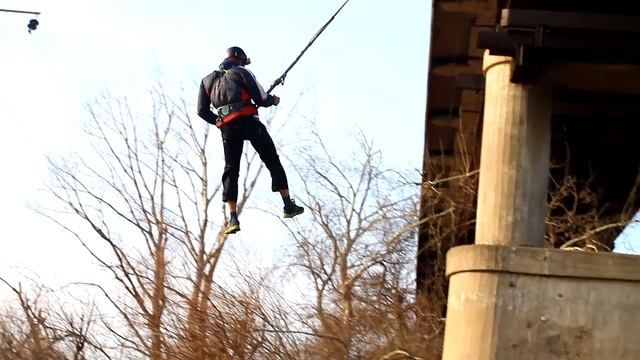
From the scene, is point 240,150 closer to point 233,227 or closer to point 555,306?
point 233,227

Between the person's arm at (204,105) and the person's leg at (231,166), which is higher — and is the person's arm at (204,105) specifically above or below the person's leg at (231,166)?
above

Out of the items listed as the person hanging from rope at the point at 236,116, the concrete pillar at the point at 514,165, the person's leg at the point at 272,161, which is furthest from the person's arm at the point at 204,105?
the concrete pillar at the point at 514,165

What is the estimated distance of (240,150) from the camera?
396 inches

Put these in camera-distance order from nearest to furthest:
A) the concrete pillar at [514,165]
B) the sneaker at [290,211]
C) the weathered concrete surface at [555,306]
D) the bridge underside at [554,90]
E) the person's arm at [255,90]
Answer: the weathered concrete surface at [555,306] < the bridge underside at [554,90] < the concrete pillar at [514,165] < the person's arm at [255,90] < the sneaker at [290,211]

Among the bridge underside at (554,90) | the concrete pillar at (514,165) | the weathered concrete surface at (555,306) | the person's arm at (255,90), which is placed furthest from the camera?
the person's arm at (255,90)

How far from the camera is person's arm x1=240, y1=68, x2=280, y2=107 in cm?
953

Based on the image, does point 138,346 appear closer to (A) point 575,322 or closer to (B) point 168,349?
(B) point 168,349

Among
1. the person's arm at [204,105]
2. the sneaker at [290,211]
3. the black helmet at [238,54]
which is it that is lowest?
the sneaker at [290,211]

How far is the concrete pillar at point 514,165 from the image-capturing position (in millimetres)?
9023

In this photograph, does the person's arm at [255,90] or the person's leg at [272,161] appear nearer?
the person's arm at [255,90]

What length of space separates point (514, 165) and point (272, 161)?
223 centimetres

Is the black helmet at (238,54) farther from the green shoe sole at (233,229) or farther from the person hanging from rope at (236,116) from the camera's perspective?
the green shoe sole at (233,229)

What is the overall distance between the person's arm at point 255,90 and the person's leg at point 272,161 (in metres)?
0.28

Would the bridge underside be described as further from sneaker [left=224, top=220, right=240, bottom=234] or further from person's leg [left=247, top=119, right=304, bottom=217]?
A: sneaker [left=224, top=220, right=240, bottom=234]
